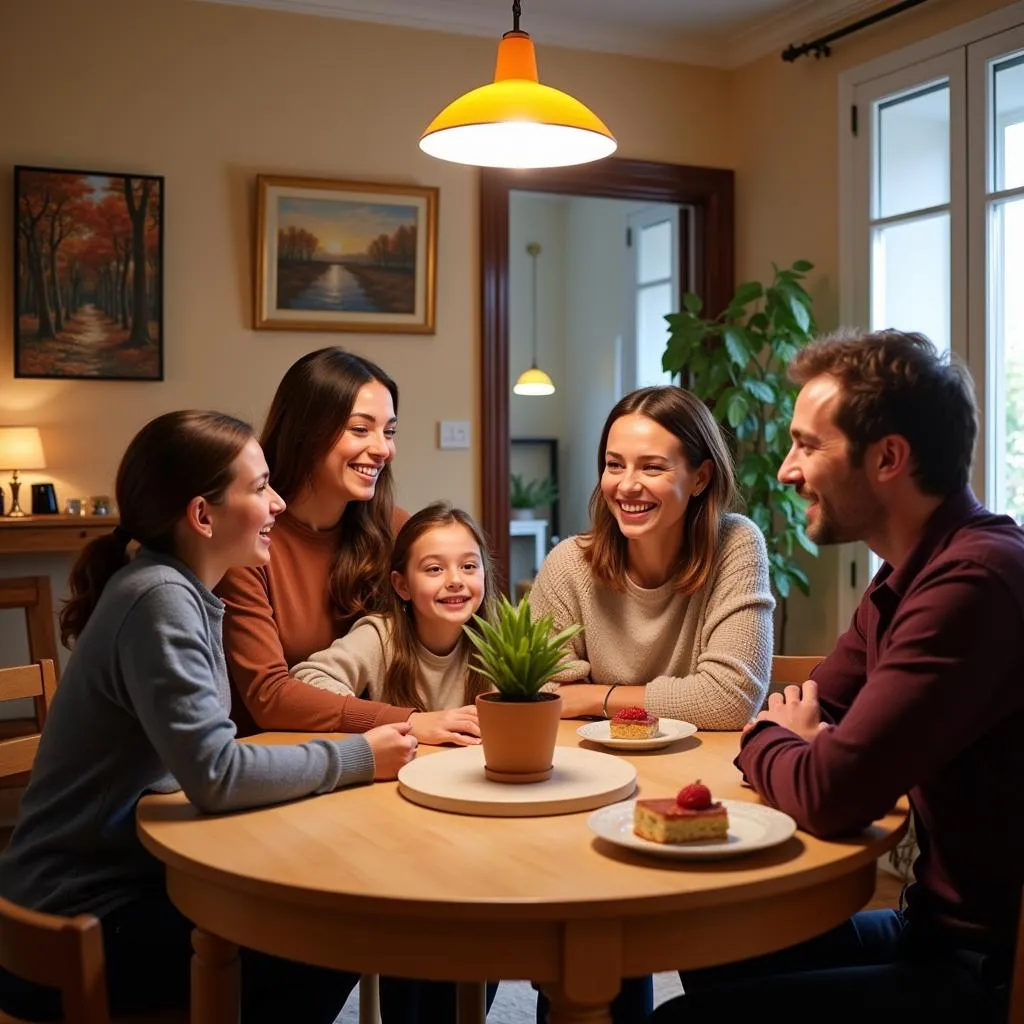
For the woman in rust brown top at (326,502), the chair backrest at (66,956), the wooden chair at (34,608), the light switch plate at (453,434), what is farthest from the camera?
the light switch plate at (453,434)

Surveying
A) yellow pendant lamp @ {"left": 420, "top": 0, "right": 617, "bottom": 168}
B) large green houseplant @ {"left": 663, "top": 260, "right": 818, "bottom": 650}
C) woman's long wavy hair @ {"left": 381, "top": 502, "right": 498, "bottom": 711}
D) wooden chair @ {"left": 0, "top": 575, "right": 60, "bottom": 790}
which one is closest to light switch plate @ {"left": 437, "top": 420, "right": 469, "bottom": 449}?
large green houseplant @ {"left": 663, "top": 260, "right": 818, "bottom": 650}

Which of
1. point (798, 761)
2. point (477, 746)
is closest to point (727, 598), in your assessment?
point (477, 746)

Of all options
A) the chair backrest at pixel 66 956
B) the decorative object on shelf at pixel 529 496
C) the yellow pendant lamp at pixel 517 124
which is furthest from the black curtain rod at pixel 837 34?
the chair backrest at pixel 66 956

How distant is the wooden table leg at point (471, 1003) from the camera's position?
6.82 ft

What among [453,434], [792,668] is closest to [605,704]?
[792,668]

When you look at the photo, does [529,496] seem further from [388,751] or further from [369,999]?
[388,751]

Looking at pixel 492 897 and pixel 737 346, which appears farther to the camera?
pixel 737 346

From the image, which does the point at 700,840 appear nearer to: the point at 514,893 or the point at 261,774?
the point at 514,893

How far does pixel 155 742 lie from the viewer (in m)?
1.57

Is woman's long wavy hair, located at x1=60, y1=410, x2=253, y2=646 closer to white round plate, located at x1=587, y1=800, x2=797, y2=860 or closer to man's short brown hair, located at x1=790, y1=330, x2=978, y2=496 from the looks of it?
white round plate, located at x1=587, y1=800, x2=797, y2=860

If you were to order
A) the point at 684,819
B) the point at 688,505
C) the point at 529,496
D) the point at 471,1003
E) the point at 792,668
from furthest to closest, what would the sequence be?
the point at 529,496 < the point at 792,668 < the point at 688,505 < the point at 471,1003 < the point at 684,819

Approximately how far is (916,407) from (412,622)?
1.04 m

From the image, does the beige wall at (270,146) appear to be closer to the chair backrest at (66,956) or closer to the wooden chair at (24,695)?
the wooden chair at (24,695)

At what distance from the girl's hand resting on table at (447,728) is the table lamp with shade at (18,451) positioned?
2546mm
